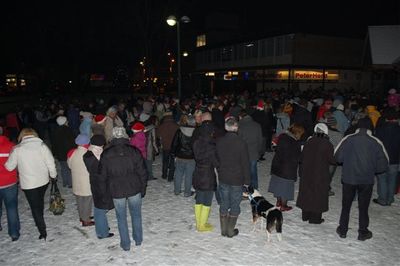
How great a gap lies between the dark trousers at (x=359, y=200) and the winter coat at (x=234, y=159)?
1.74 metres

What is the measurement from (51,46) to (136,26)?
13.4 meters

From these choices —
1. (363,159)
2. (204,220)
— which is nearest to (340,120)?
(363,159)

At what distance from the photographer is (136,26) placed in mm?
32031

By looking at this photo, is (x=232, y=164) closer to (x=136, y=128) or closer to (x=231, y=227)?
(x=231, y=227)

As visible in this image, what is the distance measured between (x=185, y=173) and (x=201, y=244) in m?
2.39

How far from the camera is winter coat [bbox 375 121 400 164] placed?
23.6 ft

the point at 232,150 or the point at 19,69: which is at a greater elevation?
the point at 19,69

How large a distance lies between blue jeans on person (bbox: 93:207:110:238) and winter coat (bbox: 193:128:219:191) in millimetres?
1637

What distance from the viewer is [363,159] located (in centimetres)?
563

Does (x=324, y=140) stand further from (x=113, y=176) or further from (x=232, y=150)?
(x=113, y=176)

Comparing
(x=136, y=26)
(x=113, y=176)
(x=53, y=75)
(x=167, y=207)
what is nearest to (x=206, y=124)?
(x=113, y=176)

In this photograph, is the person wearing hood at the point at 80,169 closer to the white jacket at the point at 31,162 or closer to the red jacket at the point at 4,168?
the white jacket at the point at 31,162

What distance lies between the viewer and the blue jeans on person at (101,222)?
5.74m

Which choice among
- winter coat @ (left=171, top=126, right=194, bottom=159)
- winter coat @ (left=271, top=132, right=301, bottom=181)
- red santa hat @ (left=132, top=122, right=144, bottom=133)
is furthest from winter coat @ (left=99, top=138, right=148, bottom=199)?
red santa hat @ (left=132, top=122, right=144, bottom=133)
